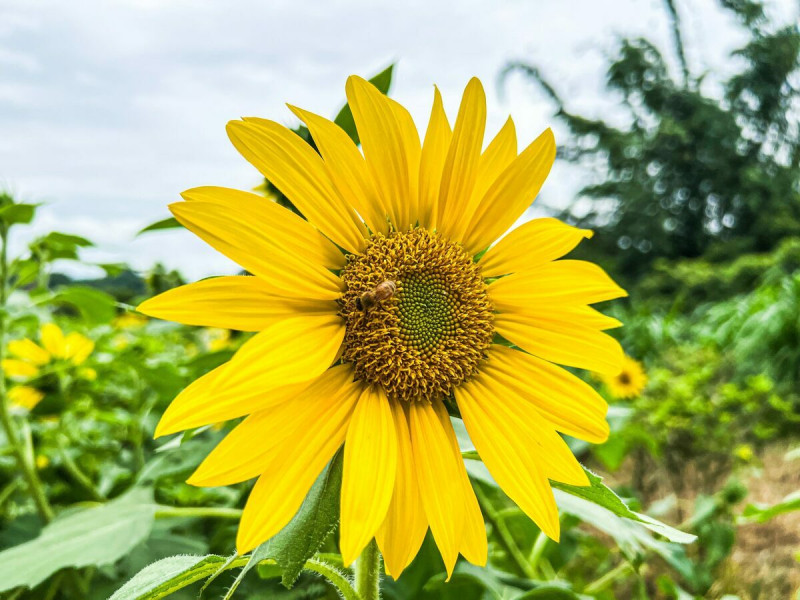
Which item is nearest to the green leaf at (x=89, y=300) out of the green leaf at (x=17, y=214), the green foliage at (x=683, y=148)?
the green leaf at (x=17, y=214)

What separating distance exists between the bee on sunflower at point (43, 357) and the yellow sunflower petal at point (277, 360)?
870 mm

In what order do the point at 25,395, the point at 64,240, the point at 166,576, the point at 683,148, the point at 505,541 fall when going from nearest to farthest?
the point at 166,576
the point at 505,541
the point at 64,240
the point at 25,395
the point at 683,148

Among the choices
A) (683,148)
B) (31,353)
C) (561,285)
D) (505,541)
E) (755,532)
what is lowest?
(755,532)

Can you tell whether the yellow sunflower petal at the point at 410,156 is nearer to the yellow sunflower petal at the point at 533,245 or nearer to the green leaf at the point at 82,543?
the yellow sunflower petal at the point at 533,245

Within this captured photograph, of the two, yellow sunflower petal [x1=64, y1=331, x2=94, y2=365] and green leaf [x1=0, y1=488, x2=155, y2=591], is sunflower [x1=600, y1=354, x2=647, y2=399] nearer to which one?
yellow sunflower petal [x1=64, y1=331, x2=94, y2=365]

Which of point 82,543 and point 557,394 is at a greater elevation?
point 557,394

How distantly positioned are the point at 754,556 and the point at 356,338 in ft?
6.42

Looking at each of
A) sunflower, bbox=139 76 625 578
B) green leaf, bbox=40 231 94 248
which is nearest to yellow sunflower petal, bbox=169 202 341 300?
sunflower, bbox=139 76 625 578

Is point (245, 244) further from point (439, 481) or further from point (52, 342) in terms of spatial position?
point (52, 342)

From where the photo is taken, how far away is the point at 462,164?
0.59 metres

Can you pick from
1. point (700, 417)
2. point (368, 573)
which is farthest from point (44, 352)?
point (700, 417)

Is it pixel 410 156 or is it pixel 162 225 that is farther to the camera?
pixel 162 225

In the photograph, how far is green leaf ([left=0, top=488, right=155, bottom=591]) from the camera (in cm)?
60

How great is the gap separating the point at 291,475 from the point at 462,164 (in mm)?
306
